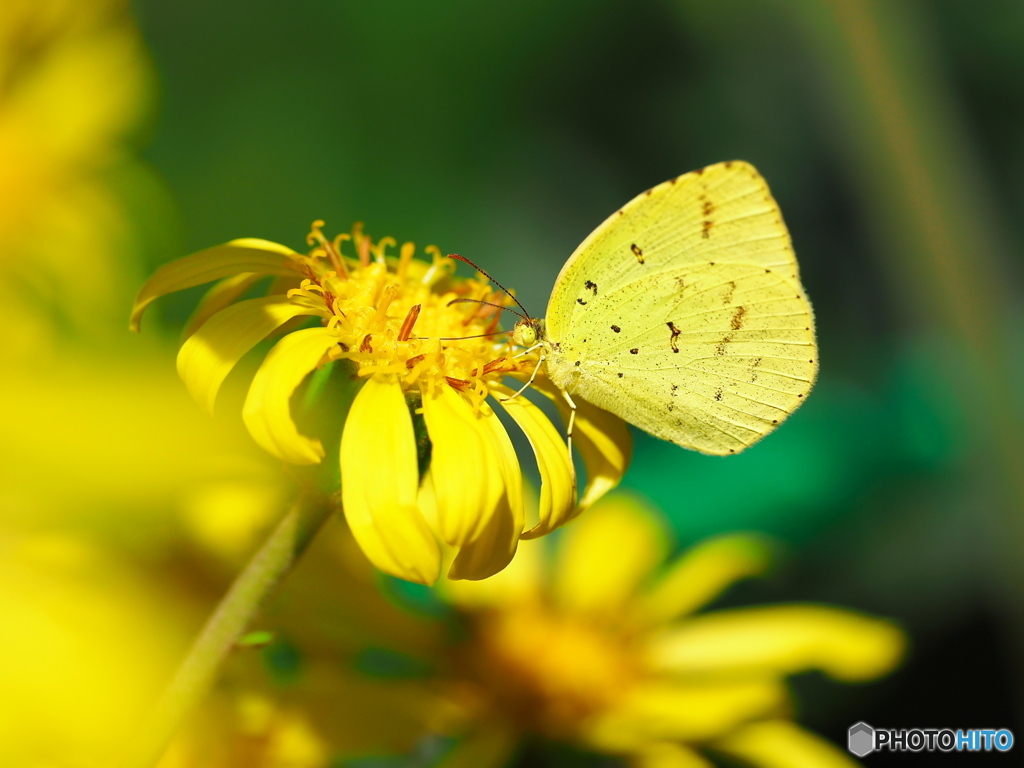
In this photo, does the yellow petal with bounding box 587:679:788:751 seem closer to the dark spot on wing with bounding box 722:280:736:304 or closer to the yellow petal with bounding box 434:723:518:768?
the yellow petal with bounding box 434:723:518:768

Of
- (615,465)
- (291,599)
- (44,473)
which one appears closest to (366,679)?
(291,599)

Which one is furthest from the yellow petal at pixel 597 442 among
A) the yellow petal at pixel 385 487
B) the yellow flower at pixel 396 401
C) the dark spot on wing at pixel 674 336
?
the yellow petal at pixel 385 487

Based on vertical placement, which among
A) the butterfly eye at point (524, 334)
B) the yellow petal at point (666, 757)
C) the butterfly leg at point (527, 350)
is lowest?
the yellow petal at point (666, 757)

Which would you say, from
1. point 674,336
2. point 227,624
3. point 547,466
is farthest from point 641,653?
point 227,624

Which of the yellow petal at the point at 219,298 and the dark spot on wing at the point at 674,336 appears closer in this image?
the yellow petal at the point at 219,298

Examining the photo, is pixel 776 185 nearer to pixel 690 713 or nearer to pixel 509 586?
pixel 509 586

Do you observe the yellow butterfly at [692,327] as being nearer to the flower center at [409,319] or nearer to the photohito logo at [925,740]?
the flower center at [409,319]

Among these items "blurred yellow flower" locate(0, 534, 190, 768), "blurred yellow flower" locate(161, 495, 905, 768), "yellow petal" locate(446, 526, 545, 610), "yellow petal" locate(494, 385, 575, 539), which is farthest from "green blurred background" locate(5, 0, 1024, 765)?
"blurred yellow flower" locate(0, 534, 190, 768)
